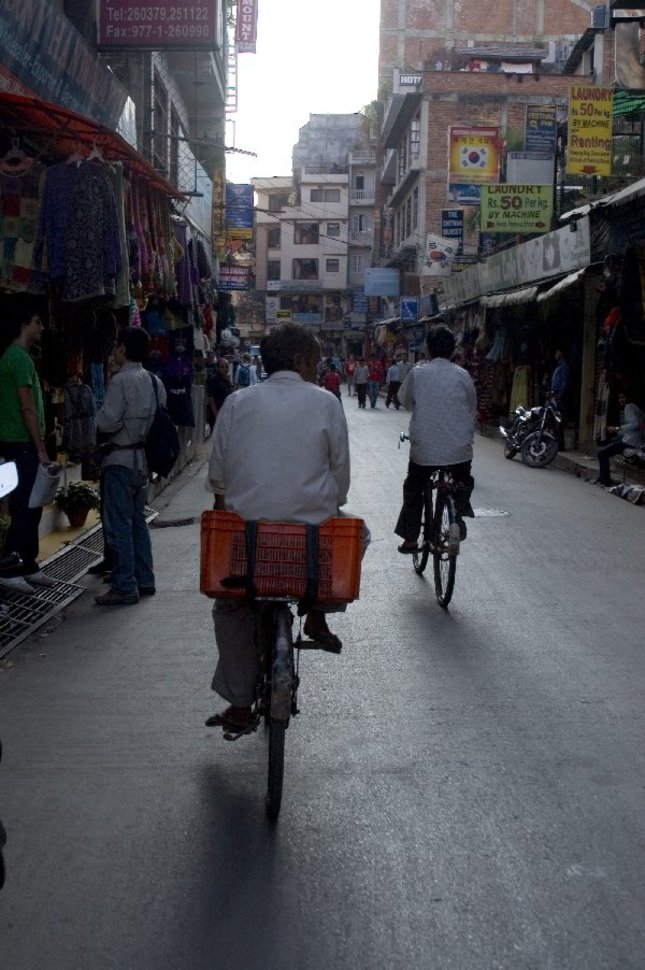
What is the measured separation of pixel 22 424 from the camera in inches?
314

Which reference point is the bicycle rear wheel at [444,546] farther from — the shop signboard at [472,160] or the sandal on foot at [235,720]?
the shop signboard at [472,160]

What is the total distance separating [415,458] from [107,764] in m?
4.30

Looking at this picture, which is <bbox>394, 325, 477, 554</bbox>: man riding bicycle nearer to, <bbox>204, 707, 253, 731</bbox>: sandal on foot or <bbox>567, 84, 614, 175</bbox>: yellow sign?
<bbox>204, 707, 253, 731</bbox>: sandal on foot

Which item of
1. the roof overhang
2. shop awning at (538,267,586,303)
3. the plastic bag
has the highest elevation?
the roof overhang

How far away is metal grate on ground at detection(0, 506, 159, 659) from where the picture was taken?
761 centimetres

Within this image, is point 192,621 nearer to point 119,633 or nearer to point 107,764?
point 119,633

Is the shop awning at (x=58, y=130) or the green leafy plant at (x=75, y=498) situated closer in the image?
the shop awning at (x=58, y=130)

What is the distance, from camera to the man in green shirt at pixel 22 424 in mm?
7914

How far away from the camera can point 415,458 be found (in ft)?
28.8

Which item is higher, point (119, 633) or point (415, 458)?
point (415, 458)

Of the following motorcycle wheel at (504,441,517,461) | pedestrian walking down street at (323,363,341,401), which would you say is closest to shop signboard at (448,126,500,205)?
pedestrian walking down street at (323,363,341,401)

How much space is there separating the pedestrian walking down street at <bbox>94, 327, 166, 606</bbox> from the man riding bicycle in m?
1.90

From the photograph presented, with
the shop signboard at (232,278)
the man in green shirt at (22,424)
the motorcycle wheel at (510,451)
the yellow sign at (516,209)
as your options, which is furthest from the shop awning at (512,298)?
the man in green shirt at (22,424)

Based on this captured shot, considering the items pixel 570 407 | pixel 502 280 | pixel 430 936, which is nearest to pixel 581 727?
pixel 430 936
